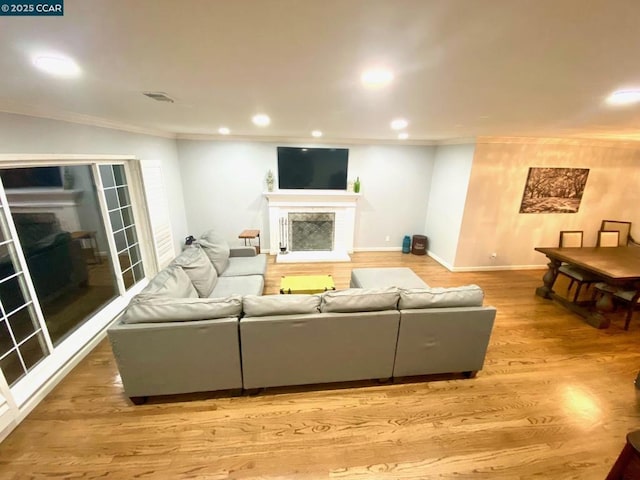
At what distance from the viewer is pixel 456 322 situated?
228 cm

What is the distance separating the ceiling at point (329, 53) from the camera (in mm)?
857

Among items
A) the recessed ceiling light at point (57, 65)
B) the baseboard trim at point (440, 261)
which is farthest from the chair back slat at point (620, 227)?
the recessed ceiling light at point (57, 65)

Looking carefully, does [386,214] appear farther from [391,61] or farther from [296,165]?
[391,61]

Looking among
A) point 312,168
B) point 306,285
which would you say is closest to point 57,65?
point 306,285

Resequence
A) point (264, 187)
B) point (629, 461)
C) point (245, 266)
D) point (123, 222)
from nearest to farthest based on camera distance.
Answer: point (629, 461) → point (123, 222) → point (245, 266) → point (264, 187)

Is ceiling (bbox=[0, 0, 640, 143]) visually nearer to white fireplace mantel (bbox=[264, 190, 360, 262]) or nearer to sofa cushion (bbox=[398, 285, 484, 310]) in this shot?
sofa cushion (bbox=[398, 285, 484, 310])

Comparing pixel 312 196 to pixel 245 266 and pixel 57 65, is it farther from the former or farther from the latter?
pixel 57 65

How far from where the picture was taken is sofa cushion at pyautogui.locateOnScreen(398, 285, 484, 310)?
226cm

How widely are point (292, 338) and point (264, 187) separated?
3846mm

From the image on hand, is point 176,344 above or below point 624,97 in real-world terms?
below

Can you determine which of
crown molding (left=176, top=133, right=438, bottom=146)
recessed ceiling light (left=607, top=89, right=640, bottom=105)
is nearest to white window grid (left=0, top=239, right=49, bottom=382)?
crown molding (left=176, top=133, right=438, bottom=146)

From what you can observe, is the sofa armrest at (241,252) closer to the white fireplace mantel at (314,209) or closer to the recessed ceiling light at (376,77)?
the white fireplace mantel at (314,209)

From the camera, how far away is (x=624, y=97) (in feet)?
5.90

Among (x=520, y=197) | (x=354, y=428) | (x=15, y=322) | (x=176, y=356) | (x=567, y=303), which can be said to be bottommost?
(x=354, y=428)
